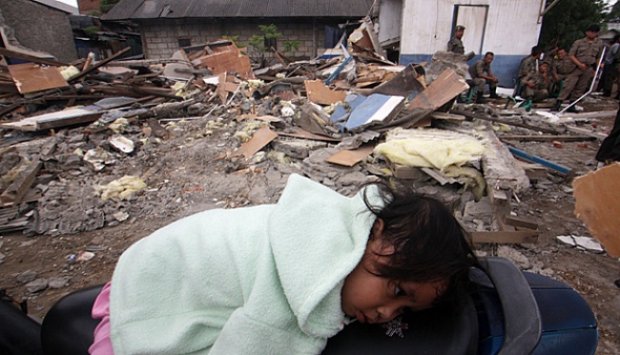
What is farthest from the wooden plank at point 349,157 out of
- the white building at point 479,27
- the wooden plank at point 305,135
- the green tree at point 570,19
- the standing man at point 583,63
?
the green tree at point 570,19

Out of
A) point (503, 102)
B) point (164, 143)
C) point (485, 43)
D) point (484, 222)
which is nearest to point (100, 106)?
point (164, 143)

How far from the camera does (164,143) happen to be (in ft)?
19.1

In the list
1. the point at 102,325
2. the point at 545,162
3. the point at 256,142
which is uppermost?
the point at 102,325

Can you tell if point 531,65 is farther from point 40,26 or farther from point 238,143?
point 40,26

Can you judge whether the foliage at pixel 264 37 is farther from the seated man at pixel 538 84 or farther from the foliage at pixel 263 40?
the seated man at pixel 538 84

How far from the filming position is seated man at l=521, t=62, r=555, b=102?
947cm

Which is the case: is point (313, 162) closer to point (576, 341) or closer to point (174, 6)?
point (576, 341)

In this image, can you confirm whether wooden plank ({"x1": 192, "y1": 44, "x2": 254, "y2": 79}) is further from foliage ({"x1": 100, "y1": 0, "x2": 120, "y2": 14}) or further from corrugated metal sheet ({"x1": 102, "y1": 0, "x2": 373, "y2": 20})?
foliage ({"x1": 100, "y1": 0, "x2": 120, "y2": 14})

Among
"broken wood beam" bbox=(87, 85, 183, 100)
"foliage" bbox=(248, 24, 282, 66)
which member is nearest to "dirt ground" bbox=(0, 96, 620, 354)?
"broken wood beam" bbox=(87, 85, 183, 100)

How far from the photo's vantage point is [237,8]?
16703mm

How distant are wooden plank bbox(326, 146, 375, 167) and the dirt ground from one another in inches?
21.1

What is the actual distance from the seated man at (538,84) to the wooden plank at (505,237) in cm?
825

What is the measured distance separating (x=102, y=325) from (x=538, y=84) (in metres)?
11.4

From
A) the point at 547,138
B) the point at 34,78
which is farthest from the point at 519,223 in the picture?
the point at 34,78
